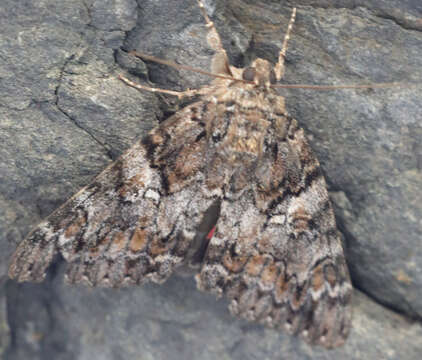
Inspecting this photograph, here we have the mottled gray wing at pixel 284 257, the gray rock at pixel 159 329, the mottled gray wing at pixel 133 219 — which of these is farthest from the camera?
the gray rock at pixel 159 329

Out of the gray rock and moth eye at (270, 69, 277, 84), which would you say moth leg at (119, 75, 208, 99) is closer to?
moth eye at (270, 69, 277, 84)

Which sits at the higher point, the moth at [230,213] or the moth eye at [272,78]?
the moth eye at [272,78]

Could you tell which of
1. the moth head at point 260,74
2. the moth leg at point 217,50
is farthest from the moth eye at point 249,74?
the moth leg at point 217,50

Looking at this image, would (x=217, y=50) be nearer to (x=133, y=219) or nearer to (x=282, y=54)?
(x=282, y=54)

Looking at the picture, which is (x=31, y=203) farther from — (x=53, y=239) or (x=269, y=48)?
(x=269, y=48)

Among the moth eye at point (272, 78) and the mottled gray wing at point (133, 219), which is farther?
the moth eye at point (272, 78)

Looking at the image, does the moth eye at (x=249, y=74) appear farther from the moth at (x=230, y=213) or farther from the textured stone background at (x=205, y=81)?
the textured stone background at (x=205, y=81)

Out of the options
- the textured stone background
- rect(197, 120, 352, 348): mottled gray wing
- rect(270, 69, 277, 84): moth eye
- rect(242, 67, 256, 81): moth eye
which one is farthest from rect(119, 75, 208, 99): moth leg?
rect(197, 120, 352, 348): mottled gray wing
